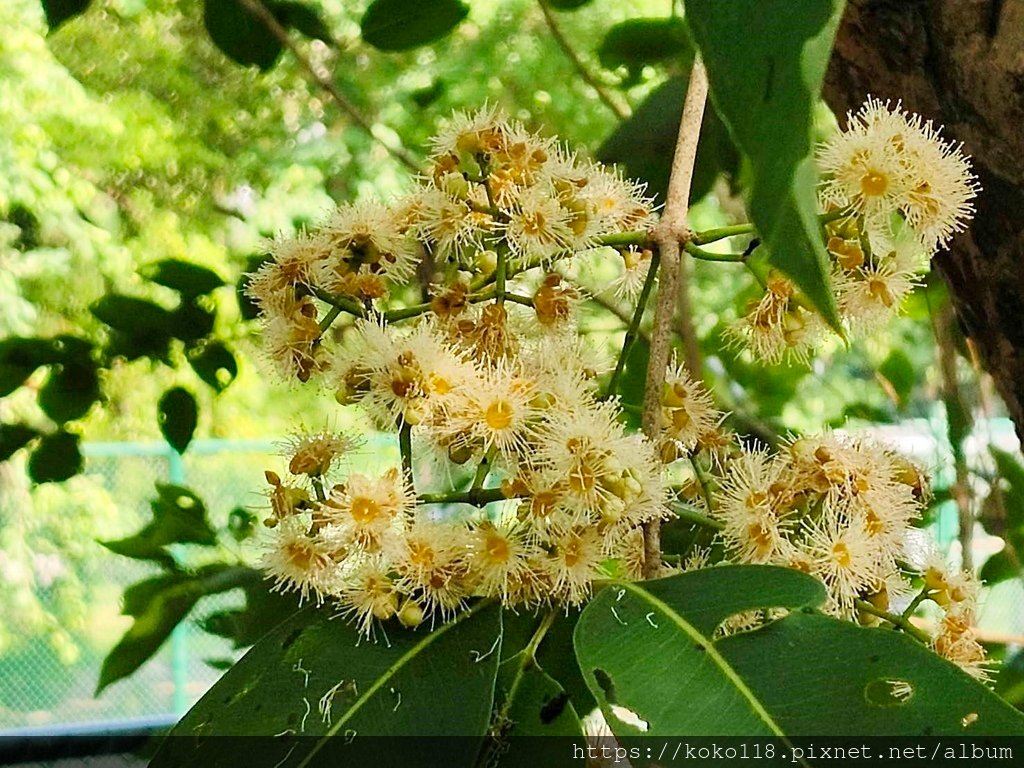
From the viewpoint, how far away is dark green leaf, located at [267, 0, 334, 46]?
834 millimetres

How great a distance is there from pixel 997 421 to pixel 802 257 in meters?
1.87

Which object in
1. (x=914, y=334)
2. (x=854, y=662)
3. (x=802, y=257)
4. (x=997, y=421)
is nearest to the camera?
(x=802, y=257)

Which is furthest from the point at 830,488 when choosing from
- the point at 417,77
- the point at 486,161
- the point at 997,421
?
the point at 417,77

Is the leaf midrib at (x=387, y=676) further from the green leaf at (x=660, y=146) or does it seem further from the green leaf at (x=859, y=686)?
the green leaf at (x=660, y=146)

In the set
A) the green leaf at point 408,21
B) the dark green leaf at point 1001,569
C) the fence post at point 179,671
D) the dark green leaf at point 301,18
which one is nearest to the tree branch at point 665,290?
the green leaf at point 408,21

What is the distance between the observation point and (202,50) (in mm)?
2072

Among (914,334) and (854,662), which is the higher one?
(854,662)

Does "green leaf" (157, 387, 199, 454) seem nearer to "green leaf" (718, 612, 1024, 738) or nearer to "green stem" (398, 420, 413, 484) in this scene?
"green stem" (398, 420, 413, 484)

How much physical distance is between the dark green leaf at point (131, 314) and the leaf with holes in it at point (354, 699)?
0.49 meters

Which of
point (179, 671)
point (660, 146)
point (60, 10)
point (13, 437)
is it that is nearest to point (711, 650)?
point (660, 146)

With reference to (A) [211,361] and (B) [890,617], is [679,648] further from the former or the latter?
(A) [211,361]

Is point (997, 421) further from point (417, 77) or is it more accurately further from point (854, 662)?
point (854, 662)

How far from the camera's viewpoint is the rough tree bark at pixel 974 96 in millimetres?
559

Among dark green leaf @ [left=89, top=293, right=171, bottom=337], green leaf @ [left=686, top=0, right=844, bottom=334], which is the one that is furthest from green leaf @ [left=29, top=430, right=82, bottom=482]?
green leaf @ [left=686, top=0, right=844, bottom=334]
